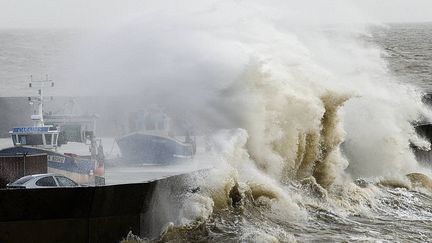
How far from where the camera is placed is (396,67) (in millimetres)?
51625

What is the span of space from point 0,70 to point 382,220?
33607 millimetres

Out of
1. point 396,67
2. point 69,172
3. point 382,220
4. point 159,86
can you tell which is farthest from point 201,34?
point 396,67

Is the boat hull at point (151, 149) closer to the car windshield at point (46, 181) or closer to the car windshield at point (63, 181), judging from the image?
the car windshield at point (63, 181)

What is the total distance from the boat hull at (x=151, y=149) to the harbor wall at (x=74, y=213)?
767 centimetres

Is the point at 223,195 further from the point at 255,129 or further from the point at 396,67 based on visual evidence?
the point at 396,67

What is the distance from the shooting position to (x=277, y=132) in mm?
18594

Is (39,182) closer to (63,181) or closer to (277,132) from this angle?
(63,181)

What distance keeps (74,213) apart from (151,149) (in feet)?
29.0

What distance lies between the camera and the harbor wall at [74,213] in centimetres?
1220

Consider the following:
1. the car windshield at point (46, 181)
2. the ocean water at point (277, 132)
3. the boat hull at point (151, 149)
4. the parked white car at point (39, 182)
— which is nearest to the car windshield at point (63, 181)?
the parked white car at point (39, 182)

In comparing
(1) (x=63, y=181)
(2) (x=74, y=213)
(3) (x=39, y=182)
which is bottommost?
(2) (x=74, y=213)

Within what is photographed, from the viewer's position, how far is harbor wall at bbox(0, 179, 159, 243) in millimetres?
12195

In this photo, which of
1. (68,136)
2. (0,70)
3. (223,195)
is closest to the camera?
(223,195)

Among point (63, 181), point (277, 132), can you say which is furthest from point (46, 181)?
point (277, 132)
